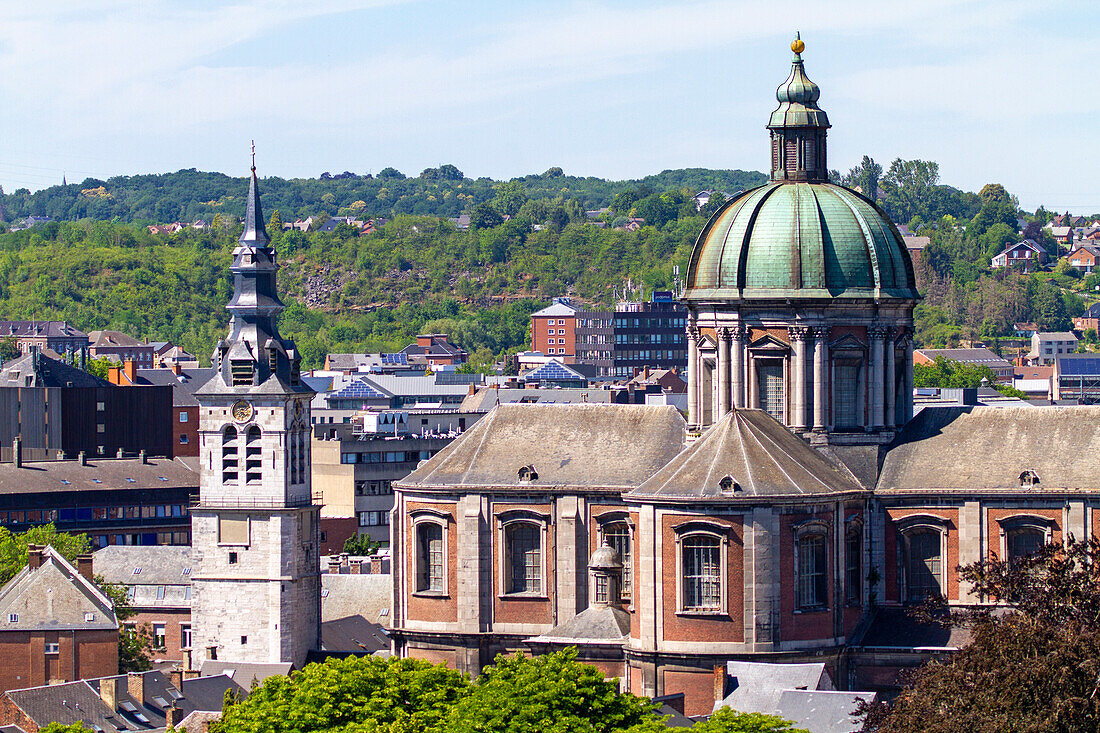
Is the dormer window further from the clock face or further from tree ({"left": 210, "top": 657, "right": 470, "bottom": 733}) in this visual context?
tree ({"left": 210, "top": 657, "right": 470, "bottom": 733})

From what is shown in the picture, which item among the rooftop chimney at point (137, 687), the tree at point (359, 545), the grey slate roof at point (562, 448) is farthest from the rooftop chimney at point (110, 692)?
the tree at point (359, 545)

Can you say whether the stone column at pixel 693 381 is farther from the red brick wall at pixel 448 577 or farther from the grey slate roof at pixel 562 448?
the red brick wall at pixel 448 577

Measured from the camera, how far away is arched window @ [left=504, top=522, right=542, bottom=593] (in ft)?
301

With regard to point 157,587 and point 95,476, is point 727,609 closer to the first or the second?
point 157,587

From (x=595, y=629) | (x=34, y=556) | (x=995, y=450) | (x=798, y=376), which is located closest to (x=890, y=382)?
(x=798, y=376)

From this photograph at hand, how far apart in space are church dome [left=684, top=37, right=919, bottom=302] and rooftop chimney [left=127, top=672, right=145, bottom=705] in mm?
24994

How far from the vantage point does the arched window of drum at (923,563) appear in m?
88.0

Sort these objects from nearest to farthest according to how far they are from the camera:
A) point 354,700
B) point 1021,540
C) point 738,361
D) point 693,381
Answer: point 354,700, point 1021,540, point 738,361, point 693,381

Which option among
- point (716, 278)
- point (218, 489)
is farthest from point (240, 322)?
point (716, 278)

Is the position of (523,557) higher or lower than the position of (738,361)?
lower

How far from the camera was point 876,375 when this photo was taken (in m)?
90.3

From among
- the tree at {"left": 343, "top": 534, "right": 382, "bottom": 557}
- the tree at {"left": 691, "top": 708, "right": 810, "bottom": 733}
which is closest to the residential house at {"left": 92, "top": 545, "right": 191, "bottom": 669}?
the tree at {"left": 343, "top": 534, "right": 382, "bottom": 557}

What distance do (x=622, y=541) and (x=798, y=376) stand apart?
832cm

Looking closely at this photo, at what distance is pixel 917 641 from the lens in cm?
8612
